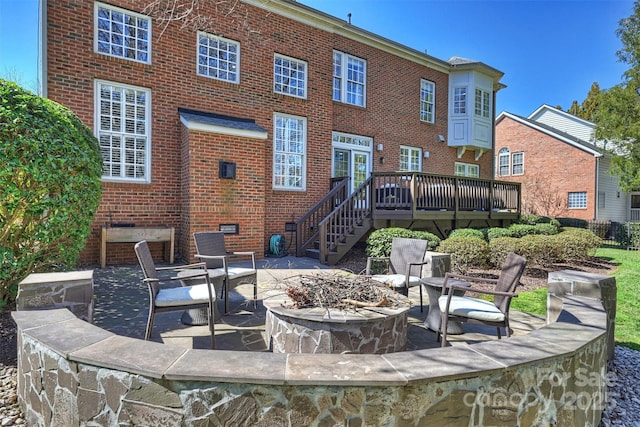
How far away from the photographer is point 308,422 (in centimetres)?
189

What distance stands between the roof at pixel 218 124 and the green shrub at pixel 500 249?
587 cm

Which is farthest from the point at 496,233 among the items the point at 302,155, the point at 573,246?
the point at 302,155

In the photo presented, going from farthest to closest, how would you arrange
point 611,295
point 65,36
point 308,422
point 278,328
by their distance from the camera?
1. point 65,36
2. point 611,295
3. point 278,328
4. point 308,422

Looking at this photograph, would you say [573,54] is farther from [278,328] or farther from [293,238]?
[278,328]

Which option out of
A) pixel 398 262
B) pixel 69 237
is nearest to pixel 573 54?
pixel 398 262

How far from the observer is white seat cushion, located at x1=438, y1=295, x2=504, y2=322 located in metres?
3.27

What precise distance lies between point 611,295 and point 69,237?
603cm

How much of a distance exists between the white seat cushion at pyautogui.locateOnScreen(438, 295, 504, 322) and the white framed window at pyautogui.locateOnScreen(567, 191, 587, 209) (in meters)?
20.9

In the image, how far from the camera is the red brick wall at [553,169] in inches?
778

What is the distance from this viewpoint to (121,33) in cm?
778

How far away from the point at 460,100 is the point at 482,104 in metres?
1.00

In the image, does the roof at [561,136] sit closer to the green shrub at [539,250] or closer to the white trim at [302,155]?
the green shrub at [539,250]

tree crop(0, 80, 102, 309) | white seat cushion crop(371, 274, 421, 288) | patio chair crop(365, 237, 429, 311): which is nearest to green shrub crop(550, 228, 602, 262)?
patio chair crop(365, 237, 429, 311)

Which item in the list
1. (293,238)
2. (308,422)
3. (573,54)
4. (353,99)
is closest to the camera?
(308,422)
